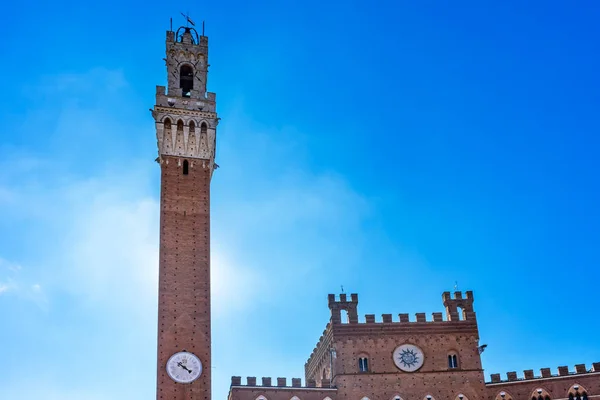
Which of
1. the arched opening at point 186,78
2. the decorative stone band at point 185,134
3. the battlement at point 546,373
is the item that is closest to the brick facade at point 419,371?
the battlement at point 546,373

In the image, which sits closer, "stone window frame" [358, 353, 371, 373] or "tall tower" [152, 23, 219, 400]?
"tall tower" [152, 23, 219, 400]

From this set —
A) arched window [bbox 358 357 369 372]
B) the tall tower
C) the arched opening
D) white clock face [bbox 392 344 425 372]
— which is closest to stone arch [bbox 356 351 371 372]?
arched window [bbox 358 357 369 372]

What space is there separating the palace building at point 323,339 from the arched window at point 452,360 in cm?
7

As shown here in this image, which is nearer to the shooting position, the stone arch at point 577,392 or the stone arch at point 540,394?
the stone arch at point 577,392

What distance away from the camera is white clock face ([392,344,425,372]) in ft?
161

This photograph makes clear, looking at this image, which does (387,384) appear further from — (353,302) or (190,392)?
(190,392)

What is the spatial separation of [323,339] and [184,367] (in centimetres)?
1305

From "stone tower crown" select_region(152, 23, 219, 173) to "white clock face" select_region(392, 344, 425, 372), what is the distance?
1912 centimetres

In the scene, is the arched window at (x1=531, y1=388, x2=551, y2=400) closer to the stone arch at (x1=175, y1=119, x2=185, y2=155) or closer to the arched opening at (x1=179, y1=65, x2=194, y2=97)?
the stone arch at (x1=175, y1=119, x2=185, y2=155)

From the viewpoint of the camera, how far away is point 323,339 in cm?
5369

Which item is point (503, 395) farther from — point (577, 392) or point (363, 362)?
point (363, 362)

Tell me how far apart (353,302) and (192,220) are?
1300 cm

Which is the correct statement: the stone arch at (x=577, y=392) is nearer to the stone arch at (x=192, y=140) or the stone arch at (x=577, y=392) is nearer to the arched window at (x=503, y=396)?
the arched window at (x=503, y=396)

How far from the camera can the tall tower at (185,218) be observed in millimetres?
44344
